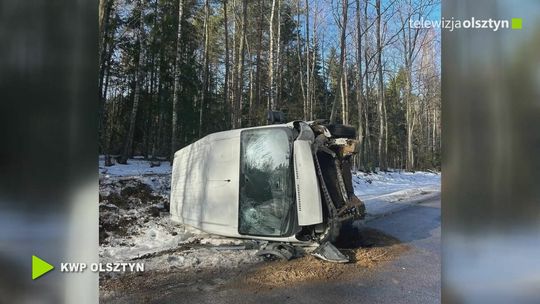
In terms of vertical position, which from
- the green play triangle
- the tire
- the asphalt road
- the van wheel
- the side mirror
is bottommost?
the asphalt road

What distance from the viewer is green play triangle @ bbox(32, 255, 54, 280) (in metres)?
1.42

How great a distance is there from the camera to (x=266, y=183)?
4.55 m

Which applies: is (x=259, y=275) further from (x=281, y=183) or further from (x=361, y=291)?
(x=281, y=183)

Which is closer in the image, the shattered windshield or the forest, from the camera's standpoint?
the shattered windshield

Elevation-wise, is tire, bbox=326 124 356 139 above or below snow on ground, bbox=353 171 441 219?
above

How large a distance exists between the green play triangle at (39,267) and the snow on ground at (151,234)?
1.22 metres

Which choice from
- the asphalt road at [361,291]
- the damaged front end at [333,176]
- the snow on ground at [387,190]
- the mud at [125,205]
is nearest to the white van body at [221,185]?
the damaged front end at [333,176]

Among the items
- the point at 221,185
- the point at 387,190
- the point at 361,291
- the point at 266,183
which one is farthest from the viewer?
the point at 387,190

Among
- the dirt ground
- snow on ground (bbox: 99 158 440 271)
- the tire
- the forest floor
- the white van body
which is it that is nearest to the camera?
the dirt ground

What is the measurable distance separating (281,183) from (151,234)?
2.46m

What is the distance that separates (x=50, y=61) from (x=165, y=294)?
7.33 feet

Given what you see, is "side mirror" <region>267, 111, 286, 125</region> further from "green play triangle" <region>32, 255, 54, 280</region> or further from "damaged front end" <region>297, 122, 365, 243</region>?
"green play triangle" <region>32, 255, 54, 280</region>

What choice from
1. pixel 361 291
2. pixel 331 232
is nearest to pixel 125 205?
pixel 331 232

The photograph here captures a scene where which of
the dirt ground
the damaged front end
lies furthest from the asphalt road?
the damaged front end
